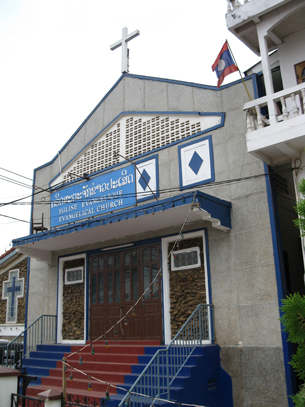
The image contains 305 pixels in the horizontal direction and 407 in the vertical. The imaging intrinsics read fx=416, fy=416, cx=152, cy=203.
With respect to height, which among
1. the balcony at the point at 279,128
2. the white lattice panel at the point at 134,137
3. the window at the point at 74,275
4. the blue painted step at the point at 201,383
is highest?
the white lattice panel at the point at 134,137

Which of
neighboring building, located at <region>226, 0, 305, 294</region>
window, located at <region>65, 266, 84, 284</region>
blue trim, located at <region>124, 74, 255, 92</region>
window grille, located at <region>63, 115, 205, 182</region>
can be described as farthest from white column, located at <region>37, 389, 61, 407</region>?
blue trim, located at <region>124, 74, 255, 92</region>

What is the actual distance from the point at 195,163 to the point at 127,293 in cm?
392

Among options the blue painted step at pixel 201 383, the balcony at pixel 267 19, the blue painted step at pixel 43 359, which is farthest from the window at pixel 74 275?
the balcony at pixel 267 19

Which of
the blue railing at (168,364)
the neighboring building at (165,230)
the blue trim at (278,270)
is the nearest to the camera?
the blue railing at (168,364)

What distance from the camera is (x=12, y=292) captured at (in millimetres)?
14852

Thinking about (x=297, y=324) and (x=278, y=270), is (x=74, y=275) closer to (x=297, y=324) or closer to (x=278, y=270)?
(x=278, y=270)

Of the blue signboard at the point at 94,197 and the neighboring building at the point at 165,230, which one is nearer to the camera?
the neighboring building at the point at 165,230

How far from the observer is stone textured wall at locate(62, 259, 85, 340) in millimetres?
12109

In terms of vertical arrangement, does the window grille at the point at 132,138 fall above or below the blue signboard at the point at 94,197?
above

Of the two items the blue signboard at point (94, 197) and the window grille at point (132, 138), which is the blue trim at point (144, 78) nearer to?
the window grille at point (132, 138)

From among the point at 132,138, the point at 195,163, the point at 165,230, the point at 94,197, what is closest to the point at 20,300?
the point at 94,197

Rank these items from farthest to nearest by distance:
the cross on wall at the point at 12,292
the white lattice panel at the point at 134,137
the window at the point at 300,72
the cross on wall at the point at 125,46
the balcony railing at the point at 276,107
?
the cross on wall at the point at 12,292
the cross on wall at the point at 125,46
the white lattice panel at the point at 134,137
the window at the point at 300,72
the balcony railing at the point at 276,107

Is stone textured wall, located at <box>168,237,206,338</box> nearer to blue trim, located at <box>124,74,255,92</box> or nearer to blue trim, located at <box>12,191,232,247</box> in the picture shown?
blue trim, located at <box>12,191,232,247</box>

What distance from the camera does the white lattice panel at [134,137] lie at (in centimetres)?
1099
